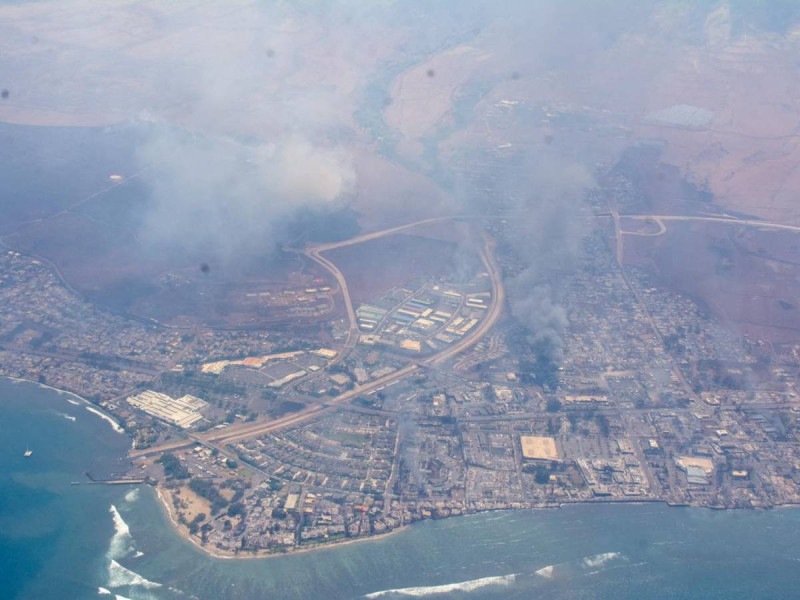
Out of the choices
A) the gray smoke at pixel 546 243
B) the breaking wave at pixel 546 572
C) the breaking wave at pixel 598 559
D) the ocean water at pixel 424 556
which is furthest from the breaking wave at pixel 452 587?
the gray smoke at pixel 546 243

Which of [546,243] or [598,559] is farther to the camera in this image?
[546,243]

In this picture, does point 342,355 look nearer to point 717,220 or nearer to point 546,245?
point 546,245

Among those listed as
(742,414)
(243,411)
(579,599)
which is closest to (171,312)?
(243,411)

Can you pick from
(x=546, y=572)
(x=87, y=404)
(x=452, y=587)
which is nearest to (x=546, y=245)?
(x=546, y=572)

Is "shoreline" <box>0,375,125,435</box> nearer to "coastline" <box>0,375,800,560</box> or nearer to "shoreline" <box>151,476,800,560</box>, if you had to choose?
"coastline" <box>0,375,800,560</box>

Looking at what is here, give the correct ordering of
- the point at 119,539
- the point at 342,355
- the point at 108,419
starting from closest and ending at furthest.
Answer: the point at 119,539 < the point at 108,419 < the point at 342,355

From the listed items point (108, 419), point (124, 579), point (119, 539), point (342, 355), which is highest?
point (342, 355)
